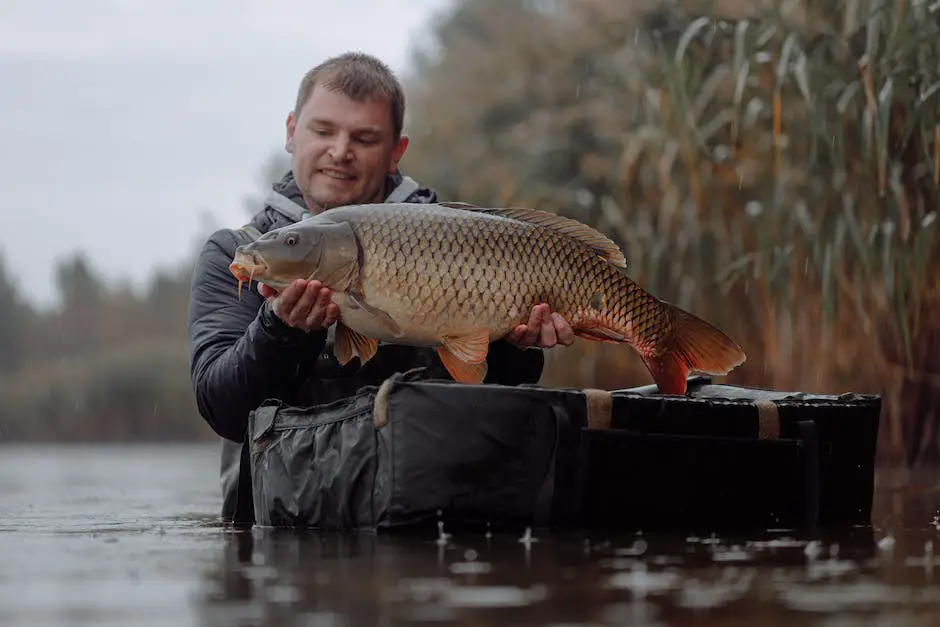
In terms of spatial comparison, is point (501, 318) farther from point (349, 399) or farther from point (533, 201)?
point (533, 201)

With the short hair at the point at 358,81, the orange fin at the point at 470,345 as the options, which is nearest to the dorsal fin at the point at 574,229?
the orange fin at the point at 470,345

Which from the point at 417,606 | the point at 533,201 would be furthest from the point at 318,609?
the point at 533,201

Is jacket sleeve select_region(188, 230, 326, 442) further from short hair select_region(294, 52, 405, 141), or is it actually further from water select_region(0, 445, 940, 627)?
short hair select_region(294, 52, 405, 141)

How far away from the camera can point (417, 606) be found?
6.20 feet

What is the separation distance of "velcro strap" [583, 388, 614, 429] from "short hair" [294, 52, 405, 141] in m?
1.23

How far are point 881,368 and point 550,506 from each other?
300 cm

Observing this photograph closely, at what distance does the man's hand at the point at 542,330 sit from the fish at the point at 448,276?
18 millimetres

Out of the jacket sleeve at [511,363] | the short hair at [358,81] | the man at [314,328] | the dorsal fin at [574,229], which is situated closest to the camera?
the dorsal fin at [574,229]

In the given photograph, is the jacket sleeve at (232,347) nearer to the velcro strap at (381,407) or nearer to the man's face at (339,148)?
the man's face at (339,148)

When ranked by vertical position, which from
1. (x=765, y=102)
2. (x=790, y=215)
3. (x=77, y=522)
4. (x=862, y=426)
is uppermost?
(x=765, y=102)

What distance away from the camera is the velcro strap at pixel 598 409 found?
9.55 ft

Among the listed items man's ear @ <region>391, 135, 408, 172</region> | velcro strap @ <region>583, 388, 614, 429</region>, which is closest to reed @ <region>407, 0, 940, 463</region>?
man's ear @ <region>391, 135, 408, 172</region>

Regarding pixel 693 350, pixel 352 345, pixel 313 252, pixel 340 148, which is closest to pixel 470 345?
pixel 352 345

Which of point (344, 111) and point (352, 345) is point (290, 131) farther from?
point (352, 345)
